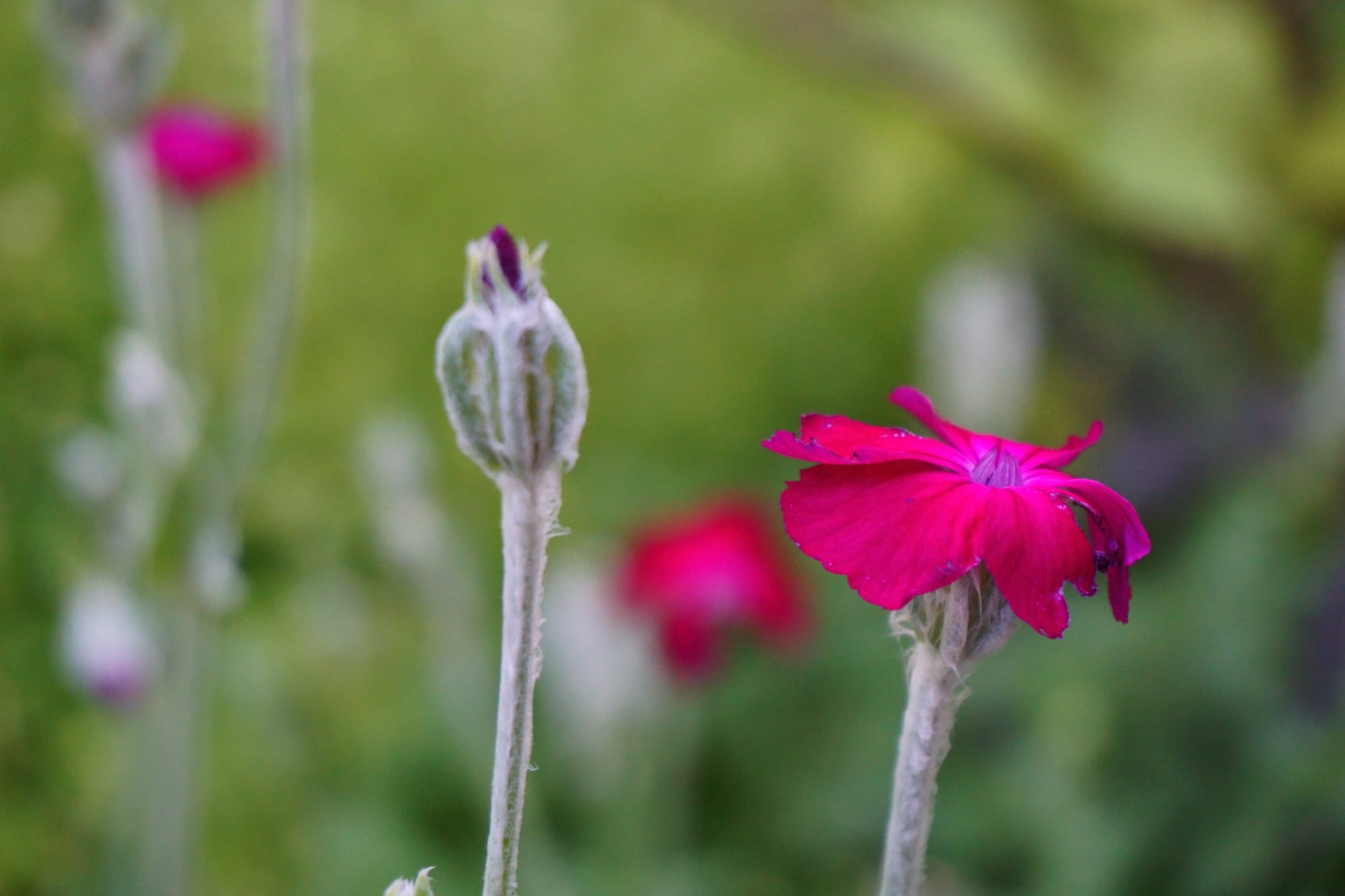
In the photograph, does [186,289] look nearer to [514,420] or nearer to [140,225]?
[140,225]

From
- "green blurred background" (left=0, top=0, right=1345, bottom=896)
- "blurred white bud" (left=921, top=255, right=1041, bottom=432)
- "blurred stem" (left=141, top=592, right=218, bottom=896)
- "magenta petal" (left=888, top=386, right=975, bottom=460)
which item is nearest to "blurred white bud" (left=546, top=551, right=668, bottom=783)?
"green blurred background" (left=0, top=0, right=1345, bottom=896)

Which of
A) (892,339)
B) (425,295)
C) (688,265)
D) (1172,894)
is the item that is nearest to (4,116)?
(425,295)

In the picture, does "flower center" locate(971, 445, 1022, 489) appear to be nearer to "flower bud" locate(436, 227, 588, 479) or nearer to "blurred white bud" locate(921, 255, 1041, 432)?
"flower bud" locate(436, 227, 588, 479)

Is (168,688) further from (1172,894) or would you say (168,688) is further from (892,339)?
(892,339)

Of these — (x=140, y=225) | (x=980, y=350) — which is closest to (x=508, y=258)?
(x=140, y=225)

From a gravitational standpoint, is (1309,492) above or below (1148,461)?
below
